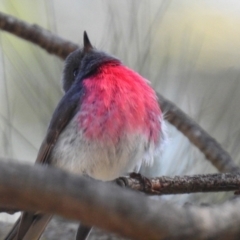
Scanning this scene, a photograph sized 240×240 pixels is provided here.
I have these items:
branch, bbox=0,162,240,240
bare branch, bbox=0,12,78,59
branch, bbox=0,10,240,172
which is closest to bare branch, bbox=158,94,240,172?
branch, bbox=0,10,240,172

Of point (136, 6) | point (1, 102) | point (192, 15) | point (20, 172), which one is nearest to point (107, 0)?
point (136, 6)

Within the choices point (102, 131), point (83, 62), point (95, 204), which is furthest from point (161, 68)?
point (95, 204)

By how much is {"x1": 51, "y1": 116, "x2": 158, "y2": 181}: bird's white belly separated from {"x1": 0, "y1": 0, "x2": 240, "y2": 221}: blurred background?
0.31 metres

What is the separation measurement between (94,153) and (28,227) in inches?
14.2

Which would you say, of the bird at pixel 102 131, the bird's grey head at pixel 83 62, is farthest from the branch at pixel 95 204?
the bird's grey head at pixel 83 62

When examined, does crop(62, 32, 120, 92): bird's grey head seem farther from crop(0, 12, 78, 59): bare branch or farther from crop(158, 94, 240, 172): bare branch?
crop(158, 94, 240, 172): bare branch

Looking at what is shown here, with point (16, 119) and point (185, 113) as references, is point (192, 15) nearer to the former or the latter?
point (185, 113)

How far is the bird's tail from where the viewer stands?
72.7 inches

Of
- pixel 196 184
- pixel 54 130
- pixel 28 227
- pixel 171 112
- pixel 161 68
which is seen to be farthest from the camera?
pixel 161 68

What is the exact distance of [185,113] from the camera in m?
2.52

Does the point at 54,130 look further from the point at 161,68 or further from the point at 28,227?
the point at 161,68

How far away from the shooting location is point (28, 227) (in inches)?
74.9

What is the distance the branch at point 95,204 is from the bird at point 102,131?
1144mm

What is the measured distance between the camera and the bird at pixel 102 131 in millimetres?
1952
